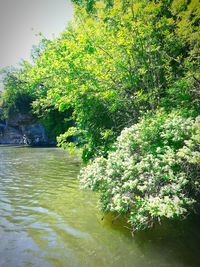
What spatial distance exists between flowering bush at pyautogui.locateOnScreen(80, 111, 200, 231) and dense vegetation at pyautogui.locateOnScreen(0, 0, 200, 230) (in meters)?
0.03

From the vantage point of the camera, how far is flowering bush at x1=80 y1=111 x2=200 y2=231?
14.5 ft

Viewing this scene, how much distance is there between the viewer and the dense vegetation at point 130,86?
5215mm

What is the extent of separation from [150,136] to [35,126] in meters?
46.6

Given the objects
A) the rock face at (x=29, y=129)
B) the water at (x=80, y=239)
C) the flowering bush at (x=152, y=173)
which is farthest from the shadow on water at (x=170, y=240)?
the rock face at (x=29, y=129)

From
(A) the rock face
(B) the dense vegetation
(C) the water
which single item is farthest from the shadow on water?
(A) the rock face

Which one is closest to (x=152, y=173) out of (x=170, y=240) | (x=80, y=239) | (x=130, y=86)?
(x=170, y=240)

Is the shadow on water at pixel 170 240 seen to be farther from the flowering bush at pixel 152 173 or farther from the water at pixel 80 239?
the flowering bush at pixel 152 173

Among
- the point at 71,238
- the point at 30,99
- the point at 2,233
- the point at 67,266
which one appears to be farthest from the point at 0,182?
the point at 30,99

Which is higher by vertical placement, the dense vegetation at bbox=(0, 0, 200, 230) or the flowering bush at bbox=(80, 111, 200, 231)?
the dense vegetation at bbox=(0, 0, 200, 230)

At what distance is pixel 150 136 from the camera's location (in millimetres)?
5688

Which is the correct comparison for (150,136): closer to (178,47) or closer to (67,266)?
(67,266)

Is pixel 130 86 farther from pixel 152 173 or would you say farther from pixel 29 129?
pixel 29 129

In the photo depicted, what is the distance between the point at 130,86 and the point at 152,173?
4.91m

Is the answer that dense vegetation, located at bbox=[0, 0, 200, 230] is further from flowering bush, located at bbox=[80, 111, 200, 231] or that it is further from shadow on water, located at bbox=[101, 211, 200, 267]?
shadow on water, located at bbox=[101, 211, 200, 267]
